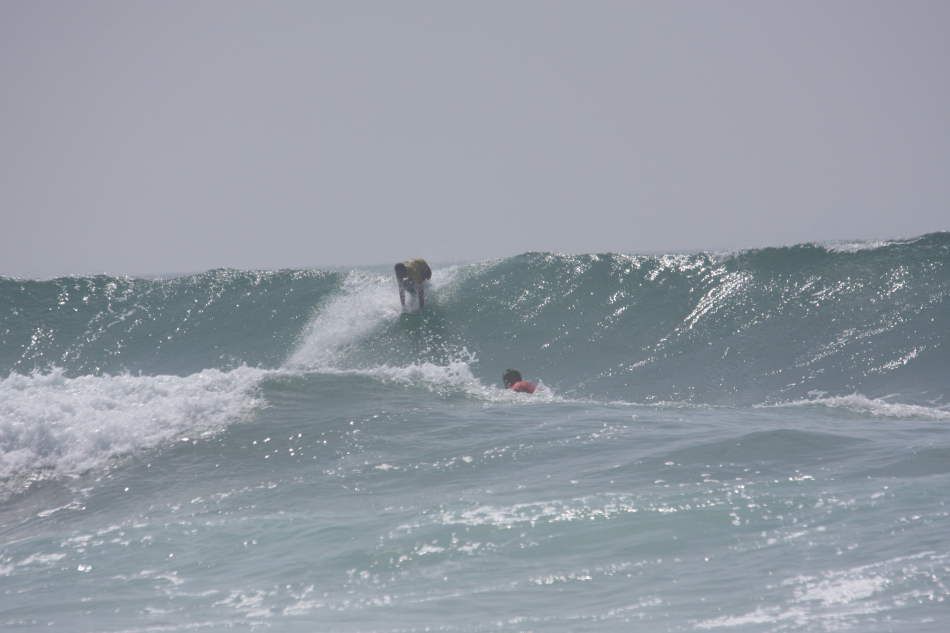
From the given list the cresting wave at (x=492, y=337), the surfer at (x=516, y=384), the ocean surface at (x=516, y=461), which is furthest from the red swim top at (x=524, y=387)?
the ocean surface at (x=516, y=461)

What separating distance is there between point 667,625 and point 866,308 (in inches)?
529

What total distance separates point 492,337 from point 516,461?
8960 mm

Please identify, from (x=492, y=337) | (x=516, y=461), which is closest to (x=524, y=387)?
(x=516, y=461)

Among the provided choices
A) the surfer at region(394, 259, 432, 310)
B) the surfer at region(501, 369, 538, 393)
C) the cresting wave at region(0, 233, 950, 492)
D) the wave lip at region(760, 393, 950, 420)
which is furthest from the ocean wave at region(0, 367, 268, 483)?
the wave lip at region(760, 393, 950, 420)

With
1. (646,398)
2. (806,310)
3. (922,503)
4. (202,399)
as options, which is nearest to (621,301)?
(806,310)

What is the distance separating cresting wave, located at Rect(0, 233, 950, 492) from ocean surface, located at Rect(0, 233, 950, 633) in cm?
7

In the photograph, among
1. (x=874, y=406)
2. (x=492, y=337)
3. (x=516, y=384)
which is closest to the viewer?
(x=874, y=406)

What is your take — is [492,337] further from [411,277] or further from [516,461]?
[516,461]

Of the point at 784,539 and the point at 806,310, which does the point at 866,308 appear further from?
the point at 784,539

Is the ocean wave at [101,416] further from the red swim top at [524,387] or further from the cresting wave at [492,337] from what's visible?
the red swim top at [524,387]

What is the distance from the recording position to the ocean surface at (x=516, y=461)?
5719 mm

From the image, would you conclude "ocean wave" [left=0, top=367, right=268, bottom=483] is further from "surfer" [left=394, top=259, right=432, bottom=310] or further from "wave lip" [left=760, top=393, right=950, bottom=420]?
"wave lip" [left=760, top=393, right=950, bottom=420]

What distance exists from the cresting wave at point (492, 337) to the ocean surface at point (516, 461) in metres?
0.07

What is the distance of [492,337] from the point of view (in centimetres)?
1775
